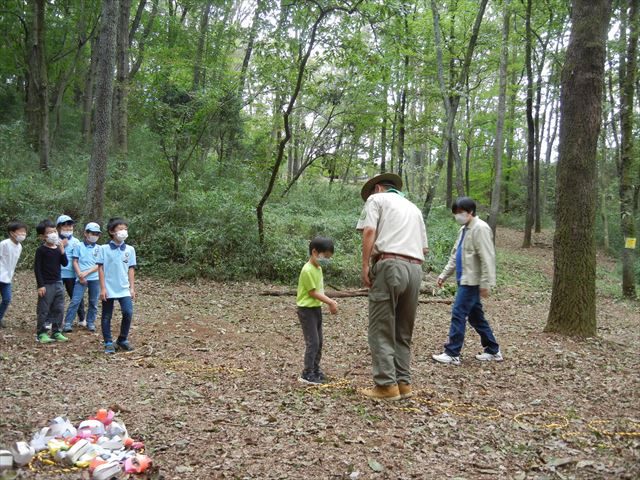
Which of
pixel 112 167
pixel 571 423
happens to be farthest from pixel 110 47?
pixel 571 423

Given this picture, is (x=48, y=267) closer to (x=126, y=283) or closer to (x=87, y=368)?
(x=126, y=283)

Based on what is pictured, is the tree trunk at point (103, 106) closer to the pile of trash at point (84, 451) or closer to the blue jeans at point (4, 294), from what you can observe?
the blue jeans at point (4, 294)

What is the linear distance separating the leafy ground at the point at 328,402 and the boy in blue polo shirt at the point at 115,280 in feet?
0.98

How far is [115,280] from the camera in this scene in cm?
634

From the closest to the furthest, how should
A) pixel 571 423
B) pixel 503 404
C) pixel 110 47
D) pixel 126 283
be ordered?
pixel 571 423 < pixel 503 404 < pixel 126 283 < pixel 110 47

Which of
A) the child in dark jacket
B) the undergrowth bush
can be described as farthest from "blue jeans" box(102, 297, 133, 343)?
the undergrowth bush

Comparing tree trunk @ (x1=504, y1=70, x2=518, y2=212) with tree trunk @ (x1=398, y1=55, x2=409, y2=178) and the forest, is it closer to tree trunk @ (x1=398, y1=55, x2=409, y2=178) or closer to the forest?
the forest

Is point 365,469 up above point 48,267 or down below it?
below

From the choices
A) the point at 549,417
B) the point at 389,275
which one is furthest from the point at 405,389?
the point at 549,417

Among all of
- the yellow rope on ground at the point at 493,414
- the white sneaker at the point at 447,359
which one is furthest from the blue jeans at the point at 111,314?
the white sneaker at the point at 447,359

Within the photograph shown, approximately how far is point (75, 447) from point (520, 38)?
21113mm

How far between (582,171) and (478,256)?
8.35 feet

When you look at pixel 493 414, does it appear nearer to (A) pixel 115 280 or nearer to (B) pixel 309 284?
(B) pixel 309 284

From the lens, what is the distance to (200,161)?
51.0ft
